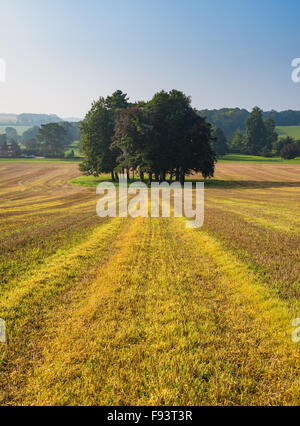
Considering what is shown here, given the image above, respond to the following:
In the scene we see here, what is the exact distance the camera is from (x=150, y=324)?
5.59m

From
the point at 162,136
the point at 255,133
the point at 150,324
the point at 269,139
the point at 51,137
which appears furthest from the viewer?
the point at 51,137

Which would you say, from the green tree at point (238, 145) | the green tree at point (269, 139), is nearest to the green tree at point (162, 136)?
the green tree at point (269, 139)

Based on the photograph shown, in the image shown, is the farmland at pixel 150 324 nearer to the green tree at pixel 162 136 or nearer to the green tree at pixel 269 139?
the green tree at pixel 162 136

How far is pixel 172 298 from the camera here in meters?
6.74

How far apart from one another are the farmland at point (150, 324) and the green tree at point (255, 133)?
15526 cm

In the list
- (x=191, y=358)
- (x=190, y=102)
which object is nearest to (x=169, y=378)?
(x=191, y=358)

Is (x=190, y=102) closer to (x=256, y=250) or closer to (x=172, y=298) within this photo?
(x=256, y=250)

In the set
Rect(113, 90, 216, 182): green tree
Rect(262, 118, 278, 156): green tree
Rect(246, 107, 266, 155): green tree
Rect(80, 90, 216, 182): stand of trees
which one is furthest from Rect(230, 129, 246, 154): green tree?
Rect(113, 90, 216, 182): green tree

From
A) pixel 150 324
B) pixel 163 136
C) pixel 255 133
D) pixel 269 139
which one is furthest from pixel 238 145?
pixel 150 324

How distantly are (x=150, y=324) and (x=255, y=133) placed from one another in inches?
6545

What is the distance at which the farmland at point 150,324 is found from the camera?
3938mm

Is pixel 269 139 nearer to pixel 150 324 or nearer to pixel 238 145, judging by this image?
pixel 238 145

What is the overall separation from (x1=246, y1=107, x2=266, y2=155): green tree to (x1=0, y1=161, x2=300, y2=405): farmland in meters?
155

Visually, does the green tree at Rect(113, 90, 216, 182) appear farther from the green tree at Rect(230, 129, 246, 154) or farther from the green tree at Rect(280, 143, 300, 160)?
→ the green tree at Rect(230, 129, 246, 154)
